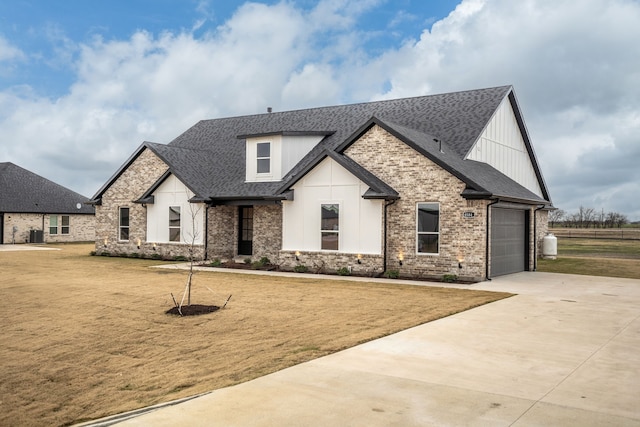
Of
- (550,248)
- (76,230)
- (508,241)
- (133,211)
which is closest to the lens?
(508,241)

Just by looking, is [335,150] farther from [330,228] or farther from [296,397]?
[296,397]

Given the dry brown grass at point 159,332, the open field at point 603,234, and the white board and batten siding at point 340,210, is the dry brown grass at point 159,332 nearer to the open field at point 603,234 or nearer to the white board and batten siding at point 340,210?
the white board and batten siding at point 340,210

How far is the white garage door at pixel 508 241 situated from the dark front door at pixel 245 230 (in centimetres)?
1102

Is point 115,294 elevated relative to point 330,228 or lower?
lower

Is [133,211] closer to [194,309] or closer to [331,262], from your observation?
[331,262]

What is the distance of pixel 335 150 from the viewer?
2056 centimetres

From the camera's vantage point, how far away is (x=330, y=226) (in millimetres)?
20500

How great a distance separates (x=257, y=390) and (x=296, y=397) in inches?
21.1

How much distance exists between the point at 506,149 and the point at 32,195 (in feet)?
108

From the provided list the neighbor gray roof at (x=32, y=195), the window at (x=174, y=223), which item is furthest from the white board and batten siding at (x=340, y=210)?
the neighbor gray roof at (x=32, y=195)

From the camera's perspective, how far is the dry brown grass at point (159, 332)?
6.85m

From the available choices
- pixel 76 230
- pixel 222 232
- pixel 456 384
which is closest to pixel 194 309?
pixel 456 384

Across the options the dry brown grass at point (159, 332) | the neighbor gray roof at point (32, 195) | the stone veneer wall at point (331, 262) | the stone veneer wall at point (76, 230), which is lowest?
the dry brown grass at point (159, 332)

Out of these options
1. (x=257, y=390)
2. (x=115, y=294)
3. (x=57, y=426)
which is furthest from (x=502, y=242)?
(x=57, y=426)
